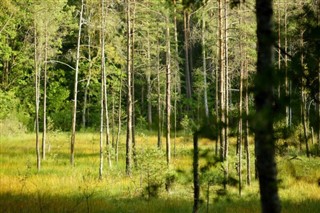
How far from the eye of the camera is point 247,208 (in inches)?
406

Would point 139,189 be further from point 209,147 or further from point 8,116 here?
point 8,116

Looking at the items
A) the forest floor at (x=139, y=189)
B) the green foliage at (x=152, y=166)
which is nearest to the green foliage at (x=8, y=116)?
the forest floor at (x=139, y=189)

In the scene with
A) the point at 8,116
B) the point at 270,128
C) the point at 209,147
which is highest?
the point at 8,116

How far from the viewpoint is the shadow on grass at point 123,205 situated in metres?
9.62

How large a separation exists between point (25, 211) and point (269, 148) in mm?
7108

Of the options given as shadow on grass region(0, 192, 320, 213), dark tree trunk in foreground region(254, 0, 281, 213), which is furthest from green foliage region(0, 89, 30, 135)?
dark tree trunk in foreground region(254, 0, 281, 213)

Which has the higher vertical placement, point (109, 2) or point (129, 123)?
point (109, 2)

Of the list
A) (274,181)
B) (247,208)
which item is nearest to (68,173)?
(247,208)

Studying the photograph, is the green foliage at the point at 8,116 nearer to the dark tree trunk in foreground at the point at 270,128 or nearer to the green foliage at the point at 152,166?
the green foliage at the point at 152,166

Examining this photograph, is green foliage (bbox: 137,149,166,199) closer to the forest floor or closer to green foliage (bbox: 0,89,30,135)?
the forest floor

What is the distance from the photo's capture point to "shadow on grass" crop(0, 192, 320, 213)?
31.6 ft

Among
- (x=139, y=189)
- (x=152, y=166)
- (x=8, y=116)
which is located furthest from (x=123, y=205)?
(x=8, y=116)

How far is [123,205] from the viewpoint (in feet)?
35.7

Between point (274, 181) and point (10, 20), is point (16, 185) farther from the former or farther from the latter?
point (10, 20)
